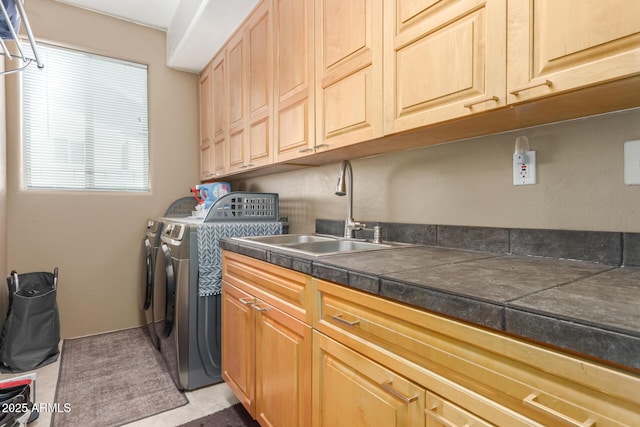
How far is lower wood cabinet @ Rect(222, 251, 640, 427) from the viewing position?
0.52 metres

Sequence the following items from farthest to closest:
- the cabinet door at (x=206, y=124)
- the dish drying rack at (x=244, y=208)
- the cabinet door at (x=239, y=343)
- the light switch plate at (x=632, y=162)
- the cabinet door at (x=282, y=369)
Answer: the cabinet door at (x=206, y=124) → the dish drying rack at (x=244, y=208) → the cabinet door at (x=239, y=343) → the cabinet door at (x=282, y=369) → the light switch plate at (x=632, y=162)

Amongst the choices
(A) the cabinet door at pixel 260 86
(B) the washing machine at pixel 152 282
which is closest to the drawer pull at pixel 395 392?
(A) the cabinet door at pixel 260 86

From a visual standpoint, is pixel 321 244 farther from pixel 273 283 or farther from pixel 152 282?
pixel 152 282

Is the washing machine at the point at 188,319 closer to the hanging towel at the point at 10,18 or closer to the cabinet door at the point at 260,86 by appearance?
the cabinet door at the point at 260,86

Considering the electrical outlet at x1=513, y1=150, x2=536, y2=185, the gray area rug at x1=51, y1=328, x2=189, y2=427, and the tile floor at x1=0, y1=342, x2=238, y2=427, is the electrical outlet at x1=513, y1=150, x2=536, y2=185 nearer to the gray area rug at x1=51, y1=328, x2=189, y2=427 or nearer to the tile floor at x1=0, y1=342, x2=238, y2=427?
the tile floor at x1=0, y1=342, x2=238, y2=427

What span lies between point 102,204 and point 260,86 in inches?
73.4

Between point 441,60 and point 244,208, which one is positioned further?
point 244,208

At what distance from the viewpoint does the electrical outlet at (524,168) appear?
3.73ft

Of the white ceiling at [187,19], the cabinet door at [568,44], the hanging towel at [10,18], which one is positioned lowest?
the cabinet door at [568,44]

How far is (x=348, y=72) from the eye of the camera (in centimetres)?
140

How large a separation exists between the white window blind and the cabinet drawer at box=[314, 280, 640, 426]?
285cm

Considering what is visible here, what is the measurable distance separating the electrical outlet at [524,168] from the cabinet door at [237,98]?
1688mm

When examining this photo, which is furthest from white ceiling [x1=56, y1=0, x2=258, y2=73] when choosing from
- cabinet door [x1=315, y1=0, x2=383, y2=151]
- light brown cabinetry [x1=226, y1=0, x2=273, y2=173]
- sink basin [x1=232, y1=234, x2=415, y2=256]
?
sink basin [x1=232, y1=234, x2=415, y2=256]

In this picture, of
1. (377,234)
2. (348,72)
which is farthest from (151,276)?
(348,72)
